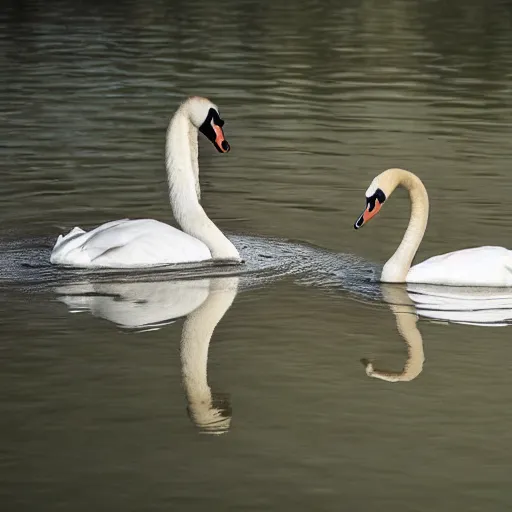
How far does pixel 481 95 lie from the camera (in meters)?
22.2

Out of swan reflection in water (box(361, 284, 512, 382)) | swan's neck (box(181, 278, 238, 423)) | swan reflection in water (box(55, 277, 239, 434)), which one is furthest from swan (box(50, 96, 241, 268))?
swan reflection in water (box(361, 284, 512, 382))

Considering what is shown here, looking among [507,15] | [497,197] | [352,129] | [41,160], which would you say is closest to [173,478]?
[497,197]

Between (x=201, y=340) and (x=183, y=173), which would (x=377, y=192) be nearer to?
(x=201, y=340)

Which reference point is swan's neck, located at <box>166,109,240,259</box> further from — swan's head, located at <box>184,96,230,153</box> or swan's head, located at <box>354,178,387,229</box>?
swan's head, located at <box>354,178,387,229</box>

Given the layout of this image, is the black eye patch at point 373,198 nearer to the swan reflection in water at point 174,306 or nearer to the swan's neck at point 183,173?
the swan reflection in water at point 174,306

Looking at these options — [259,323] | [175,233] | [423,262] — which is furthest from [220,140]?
[259,323]

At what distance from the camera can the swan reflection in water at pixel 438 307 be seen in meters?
Answer: 9.53

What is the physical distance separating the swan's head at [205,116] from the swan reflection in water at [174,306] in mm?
1547

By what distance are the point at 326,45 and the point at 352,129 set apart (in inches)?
432

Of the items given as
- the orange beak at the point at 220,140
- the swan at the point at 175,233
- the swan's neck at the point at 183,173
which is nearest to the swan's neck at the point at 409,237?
the swan at the point at 175,233

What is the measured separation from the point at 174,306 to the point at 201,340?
87 centimetres

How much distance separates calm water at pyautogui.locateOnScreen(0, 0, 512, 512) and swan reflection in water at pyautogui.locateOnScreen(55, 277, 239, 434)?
0.08 ft

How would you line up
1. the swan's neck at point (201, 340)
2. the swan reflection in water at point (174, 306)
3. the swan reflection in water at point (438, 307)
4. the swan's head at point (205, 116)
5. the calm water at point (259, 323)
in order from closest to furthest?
the calm water at point (259, 323) → the swan's neck at point (201, 340) → the swan reflection in water at point (174, 306) → the swan reflection in water at point (438, 307) → the swan's head at point (205, 116)

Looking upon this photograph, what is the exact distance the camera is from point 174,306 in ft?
34.2
